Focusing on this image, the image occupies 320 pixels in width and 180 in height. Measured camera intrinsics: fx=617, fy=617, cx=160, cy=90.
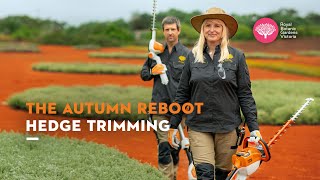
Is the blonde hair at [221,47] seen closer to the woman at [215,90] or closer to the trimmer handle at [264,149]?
the woman at [215,90]

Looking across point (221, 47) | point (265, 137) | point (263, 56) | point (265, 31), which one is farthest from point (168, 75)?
point (263, 56)

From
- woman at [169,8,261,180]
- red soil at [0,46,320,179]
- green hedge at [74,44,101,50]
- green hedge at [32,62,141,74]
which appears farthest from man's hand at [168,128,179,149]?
green hedge at [74,44,101,50]

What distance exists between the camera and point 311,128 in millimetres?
9516

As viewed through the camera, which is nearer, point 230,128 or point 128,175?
point 230,128

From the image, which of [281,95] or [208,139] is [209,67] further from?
[281,95]

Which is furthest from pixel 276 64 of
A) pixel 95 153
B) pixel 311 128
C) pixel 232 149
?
pixel 232 149

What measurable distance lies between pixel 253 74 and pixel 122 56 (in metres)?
7.25

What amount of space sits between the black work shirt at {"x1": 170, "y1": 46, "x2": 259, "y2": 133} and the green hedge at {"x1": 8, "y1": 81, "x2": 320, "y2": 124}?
546cm

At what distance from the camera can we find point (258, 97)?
37.4 feet

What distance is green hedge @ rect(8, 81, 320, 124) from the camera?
9.88 m

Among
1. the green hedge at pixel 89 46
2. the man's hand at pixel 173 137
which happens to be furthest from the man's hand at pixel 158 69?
the green hedge at pixel 89 46

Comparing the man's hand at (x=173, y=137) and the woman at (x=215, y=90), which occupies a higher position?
the woman at (x=215, y=90)

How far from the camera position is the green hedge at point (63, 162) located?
4.76 meters

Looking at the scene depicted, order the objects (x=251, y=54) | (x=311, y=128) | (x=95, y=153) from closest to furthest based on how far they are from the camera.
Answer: (x=95, y=153), (x=311, y=128), (x=251, y=54)
